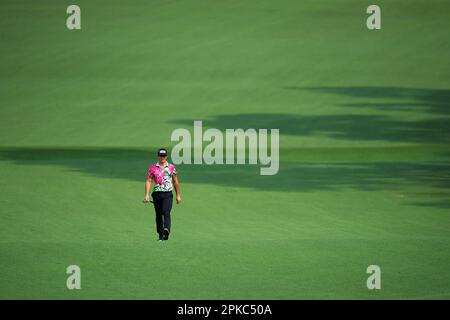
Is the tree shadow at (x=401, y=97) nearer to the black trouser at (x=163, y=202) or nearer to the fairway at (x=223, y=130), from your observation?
the fairway at (x=223, y=130)

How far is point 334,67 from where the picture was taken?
36.9 metres

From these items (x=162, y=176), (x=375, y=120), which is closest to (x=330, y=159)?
(x=375, y=120)

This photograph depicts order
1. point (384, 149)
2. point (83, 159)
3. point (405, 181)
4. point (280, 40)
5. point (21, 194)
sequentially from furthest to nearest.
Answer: point (280, 40) < point (384, 149) < point (83, 159) < point (405, 181) < point (21, 194)

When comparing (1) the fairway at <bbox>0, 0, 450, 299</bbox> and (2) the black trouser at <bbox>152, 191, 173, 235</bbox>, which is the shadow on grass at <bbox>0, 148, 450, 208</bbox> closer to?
(1) the fairway at <bbox>0, 0, 450, 299</bbox>

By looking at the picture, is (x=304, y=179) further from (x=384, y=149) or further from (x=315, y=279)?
(x=315, y=279)

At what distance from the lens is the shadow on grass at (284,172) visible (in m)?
21.5

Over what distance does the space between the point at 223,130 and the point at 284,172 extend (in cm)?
590

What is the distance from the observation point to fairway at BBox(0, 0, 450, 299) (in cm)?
1330

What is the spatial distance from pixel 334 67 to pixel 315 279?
81.9ft

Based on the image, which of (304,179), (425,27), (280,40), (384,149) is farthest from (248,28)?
(304,179)

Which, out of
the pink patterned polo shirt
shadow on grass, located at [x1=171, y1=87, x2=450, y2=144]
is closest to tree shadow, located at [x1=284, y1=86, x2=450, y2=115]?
shadow on grass, located at [x1=171, y1=87, x2=450, y2=144]
